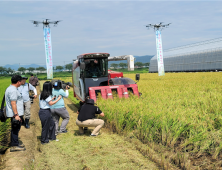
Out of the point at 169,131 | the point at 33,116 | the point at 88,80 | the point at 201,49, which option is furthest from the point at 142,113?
the point at 201,49

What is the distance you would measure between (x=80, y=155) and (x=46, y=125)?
5.05 feet

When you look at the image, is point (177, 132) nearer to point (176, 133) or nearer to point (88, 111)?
point (176, 133)

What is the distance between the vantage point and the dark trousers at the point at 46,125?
6082 millimetres

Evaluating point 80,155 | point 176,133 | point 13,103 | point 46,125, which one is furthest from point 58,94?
point 176,133

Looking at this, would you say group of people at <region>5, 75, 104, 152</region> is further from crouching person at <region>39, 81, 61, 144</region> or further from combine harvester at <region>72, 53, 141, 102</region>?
combine harvester at <region>72, 53, 141, 102</region>

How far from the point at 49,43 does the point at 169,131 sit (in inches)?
1157

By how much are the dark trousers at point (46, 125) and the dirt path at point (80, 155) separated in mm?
228

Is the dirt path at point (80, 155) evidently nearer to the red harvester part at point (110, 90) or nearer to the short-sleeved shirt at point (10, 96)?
the short-sleeved shirt at point (10, 96)

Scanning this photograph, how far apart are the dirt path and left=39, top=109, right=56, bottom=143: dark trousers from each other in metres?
0.23

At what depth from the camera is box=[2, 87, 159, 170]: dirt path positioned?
4602mm

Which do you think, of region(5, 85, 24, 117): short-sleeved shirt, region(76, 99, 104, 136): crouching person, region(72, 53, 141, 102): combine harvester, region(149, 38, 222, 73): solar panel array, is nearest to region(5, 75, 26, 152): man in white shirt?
region(5, 85, 24, 117): short-sleeved shirt

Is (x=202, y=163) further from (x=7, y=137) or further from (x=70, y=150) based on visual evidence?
(x=7, y=137)

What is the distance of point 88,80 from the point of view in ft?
35.6

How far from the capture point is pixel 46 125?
614 centimetres
